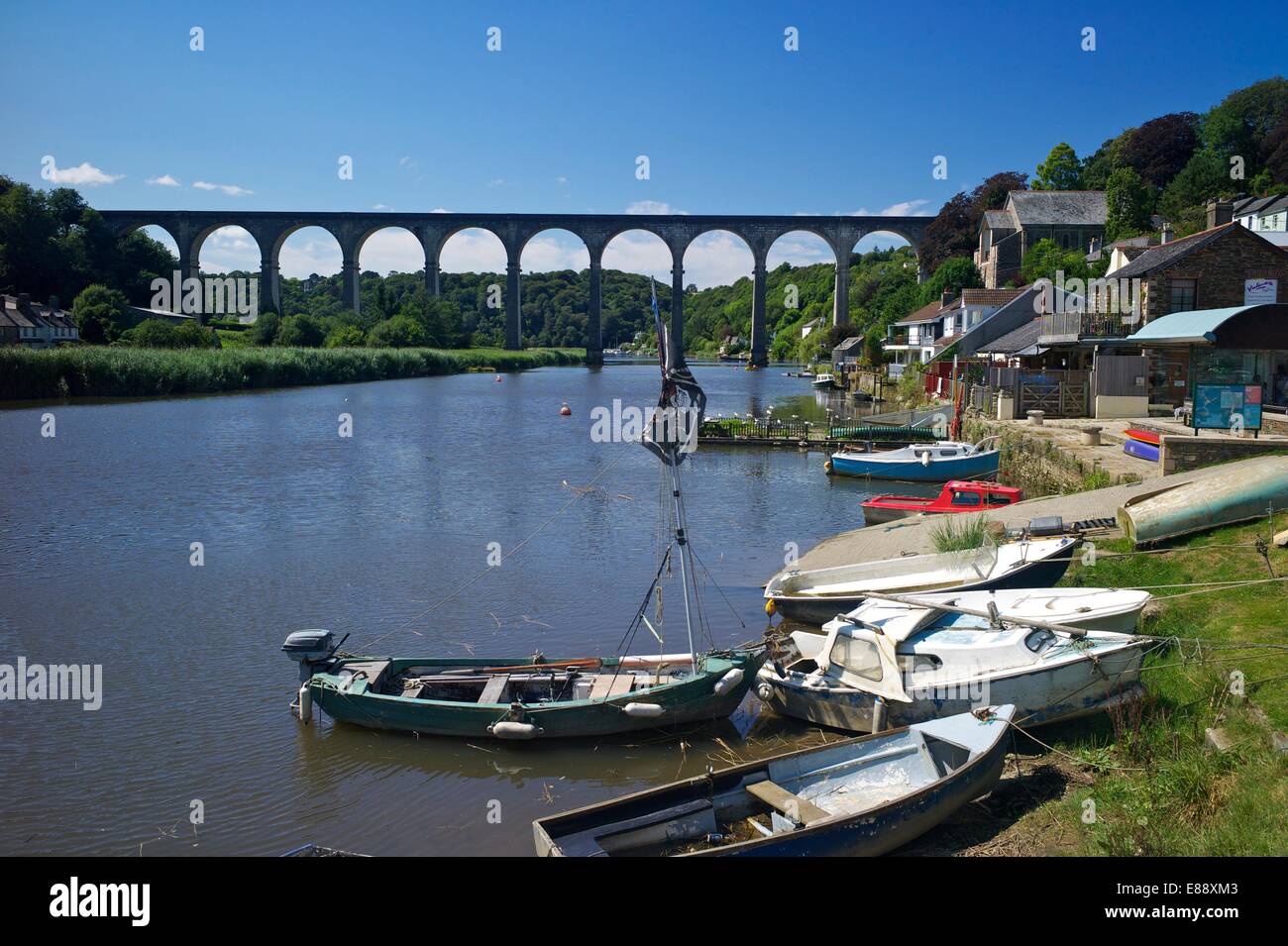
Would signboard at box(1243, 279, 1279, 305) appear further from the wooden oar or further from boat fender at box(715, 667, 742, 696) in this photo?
boat fender at box(715, 667, 742, 696)

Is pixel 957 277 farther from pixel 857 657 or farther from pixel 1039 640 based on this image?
pixel 857 657

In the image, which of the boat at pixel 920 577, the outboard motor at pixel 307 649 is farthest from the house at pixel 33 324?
the boat at pixel 920 577

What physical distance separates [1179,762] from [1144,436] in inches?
584

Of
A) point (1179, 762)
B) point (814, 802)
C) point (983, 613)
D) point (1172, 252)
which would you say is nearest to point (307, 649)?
point (814, 802)

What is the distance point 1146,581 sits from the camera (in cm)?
1179

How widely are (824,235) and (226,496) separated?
273ft

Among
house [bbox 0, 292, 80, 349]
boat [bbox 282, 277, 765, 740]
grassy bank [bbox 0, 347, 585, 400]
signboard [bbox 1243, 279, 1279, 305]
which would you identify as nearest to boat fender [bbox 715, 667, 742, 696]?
boat [bbox 282, 277, 765, 740]

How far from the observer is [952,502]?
64.8 ft

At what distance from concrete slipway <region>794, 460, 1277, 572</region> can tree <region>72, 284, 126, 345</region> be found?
2714 inches

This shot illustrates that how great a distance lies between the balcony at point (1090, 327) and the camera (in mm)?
28797

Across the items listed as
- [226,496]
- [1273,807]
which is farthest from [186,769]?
[226,496]

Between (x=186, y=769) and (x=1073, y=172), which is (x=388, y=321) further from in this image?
(x=186, y=769)

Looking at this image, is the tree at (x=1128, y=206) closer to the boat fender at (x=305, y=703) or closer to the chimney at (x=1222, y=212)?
the chimney at (x=1222, y=212)
